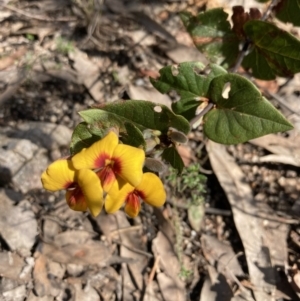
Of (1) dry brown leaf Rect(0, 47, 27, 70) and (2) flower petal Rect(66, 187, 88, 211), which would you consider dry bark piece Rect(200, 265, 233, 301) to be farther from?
(1) dry brown leaf Rect(0, 47, 27, 70)

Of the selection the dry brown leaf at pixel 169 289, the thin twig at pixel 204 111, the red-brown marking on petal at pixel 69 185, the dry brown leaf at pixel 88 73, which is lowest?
the dry brown leaf at pixel 169 289

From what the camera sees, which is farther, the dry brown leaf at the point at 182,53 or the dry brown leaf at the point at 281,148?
the dry brown leaf at the point at 182,53

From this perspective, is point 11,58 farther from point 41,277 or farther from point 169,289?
point 169,289

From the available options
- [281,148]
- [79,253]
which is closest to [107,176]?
[79,253]

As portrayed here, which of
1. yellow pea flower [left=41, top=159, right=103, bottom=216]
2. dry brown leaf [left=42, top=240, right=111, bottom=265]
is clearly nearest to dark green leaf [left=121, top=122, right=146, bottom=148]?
yellow pea flower [left=41, top=159, right=103, bottom=216]

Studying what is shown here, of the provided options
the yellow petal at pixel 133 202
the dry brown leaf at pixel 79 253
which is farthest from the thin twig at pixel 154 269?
the yellow petal at pixel 133 202

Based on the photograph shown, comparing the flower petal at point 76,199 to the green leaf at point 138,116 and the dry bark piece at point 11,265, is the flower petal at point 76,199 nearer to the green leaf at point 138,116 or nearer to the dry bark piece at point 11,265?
the green leaf at point 138,116
